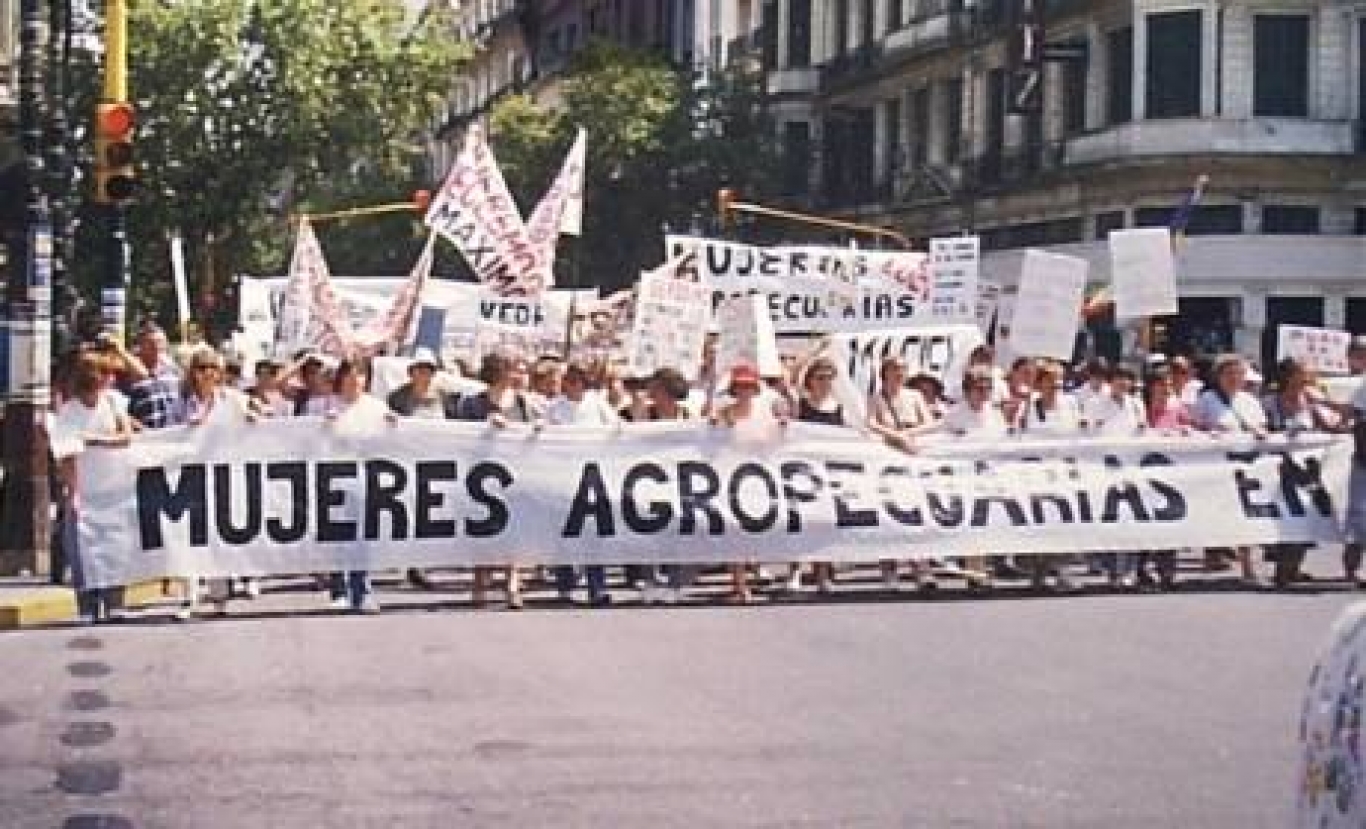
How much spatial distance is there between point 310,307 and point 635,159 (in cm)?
3495

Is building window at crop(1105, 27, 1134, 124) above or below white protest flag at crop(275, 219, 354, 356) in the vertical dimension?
above

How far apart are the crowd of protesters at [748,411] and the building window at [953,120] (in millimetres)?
40649

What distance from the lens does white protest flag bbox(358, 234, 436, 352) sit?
2523 centimetres

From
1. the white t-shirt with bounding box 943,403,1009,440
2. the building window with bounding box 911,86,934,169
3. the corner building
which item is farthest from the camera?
A: the building window with bounding box 911,86,934,169

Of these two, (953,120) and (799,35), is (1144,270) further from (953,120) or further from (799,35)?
(799,35)

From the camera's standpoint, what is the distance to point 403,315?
2573 cm

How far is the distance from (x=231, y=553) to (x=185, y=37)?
32.4 metres

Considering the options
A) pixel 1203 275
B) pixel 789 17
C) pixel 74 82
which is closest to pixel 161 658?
pixel 74 82

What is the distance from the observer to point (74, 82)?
134 ft

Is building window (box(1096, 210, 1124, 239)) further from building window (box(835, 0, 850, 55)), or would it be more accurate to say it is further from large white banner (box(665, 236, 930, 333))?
large white banner (box(665, 236, 930, 333))

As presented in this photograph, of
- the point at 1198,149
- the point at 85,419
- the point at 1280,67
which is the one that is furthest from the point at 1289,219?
the point at 85,419

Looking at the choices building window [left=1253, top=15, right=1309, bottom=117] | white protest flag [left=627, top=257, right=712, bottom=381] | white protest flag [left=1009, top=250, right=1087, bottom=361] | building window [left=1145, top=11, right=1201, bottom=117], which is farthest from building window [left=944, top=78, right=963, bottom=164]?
white protest flag [left=627, top=257, right=712, bottom=381]

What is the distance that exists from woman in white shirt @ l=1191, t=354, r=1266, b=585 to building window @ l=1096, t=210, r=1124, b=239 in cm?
3294

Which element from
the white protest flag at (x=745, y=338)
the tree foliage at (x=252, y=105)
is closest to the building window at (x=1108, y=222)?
the tree foliage at (x=252, y=105)
